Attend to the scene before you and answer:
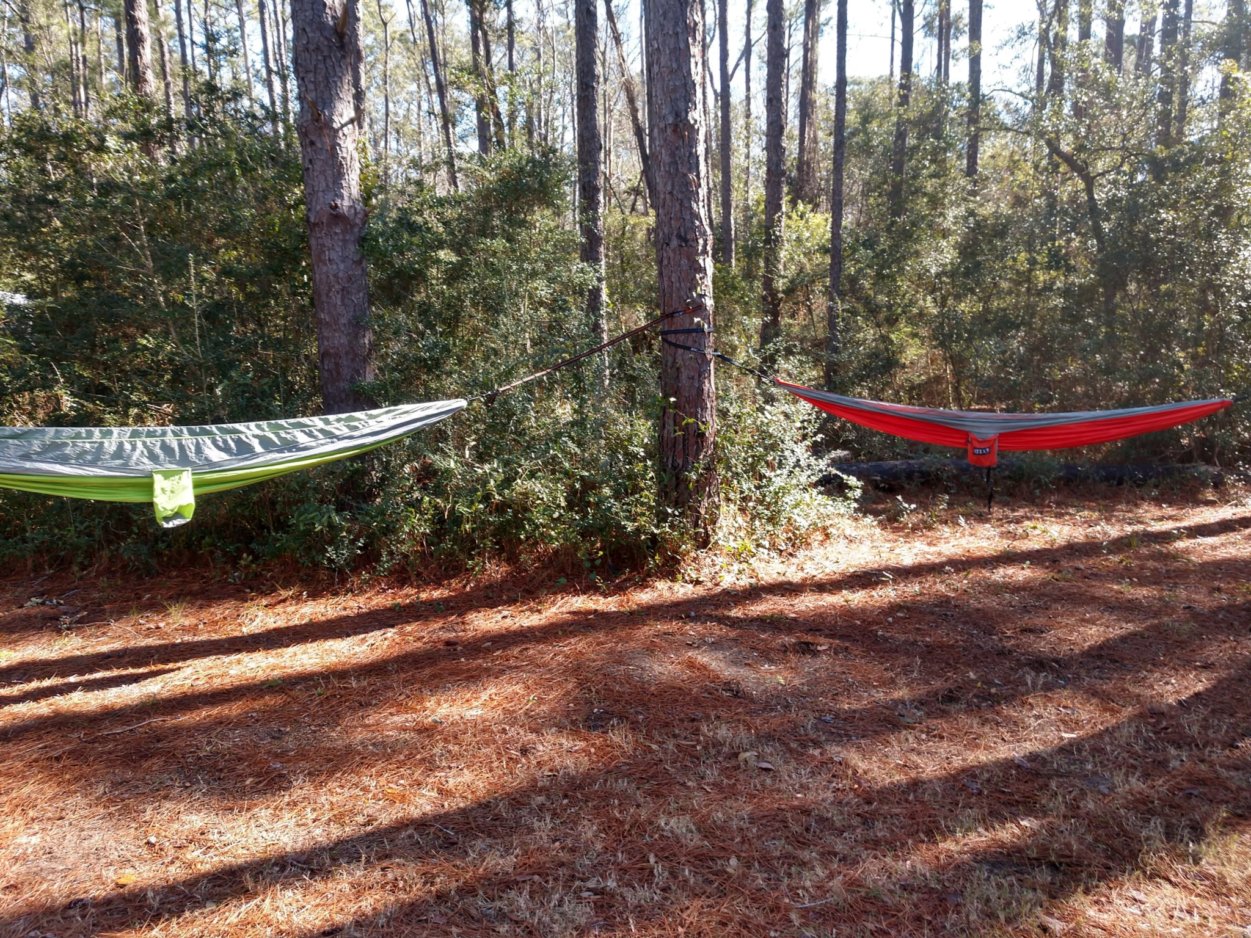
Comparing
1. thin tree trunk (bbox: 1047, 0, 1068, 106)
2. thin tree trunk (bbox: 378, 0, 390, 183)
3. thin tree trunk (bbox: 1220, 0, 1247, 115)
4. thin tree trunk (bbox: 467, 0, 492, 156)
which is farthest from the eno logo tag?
thin tree trunk (bbox: 378, 0, 390, 183)

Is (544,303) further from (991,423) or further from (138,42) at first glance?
(138,42)

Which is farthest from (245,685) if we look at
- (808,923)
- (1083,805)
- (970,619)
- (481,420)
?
(970,619)

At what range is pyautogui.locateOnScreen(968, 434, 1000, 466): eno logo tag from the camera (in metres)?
4.32

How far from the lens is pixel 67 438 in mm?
3129

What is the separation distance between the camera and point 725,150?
12.0 meters

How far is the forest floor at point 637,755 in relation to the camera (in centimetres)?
182

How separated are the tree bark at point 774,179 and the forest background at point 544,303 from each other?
57 millimetres

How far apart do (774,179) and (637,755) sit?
8038 mm

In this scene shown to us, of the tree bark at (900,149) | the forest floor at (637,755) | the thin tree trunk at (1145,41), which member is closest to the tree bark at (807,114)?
the tree bark at (900,149)

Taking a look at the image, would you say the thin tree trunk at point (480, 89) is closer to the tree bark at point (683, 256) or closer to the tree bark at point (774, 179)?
the tree bark at point (683, 256)

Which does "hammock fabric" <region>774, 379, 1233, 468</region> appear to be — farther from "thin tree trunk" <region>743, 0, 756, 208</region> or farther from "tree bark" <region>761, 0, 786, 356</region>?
"thin tree trunk" <region>743, 0, 756, 208</region>

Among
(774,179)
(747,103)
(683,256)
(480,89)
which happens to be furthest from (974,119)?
(747,103)

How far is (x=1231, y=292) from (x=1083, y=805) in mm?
6383

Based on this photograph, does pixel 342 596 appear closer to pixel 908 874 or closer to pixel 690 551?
pixel 690 551
